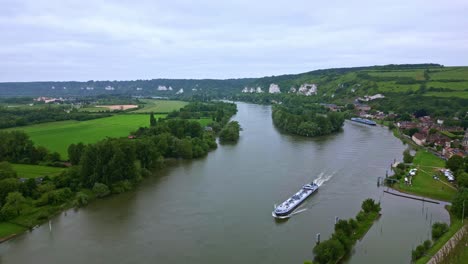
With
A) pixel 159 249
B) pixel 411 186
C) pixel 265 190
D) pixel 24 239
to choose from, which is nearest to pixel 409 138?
pixel 411 186

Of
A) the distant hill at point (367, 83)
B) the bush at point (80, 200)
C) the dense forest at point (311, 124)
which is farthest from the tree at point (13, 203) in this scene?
the distant hill at point (367, 83)

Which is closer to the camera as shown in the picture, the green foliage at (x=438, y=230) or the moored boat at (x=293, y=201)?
the green foliage at (x=438, y=230)

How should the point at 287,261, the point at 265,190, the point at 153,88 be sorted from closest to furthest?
1. the point at 287,261
2. the point at 265,190
3. the point at 153,88

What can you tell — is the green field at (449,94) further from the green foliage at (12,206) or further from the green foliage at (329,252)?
the green foliage at (12,206)

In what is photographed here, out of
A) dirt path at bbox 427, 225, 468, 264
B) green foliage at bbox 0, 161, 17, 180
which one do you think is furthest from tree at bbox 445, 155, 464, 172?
green foliage at bbox 0, 161, 17, 180

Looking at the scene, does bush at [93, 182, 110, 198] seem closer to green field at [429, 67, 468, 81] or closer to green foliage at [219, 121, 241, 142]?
green foliage at [219, 121, 241, 142]

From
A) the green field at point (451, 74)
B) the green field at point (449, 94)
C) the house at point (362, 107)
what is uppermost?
the green field at point (451, 74)

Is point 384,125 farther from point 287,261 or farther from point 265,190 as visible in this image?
point 287,261
